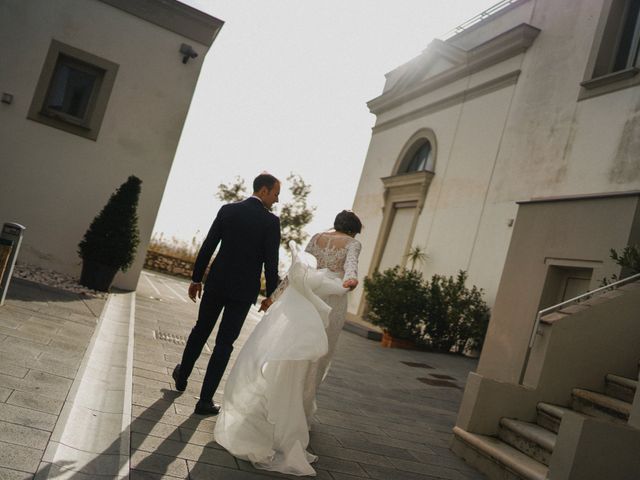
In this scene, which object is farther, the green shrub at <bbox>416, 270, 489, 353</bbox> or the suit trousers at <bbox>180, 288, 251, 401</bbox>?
the green shrub at <bbox>416, 270, 489, 353</bbox>

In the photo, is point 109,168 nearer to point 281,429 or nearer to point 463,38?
point 281,429

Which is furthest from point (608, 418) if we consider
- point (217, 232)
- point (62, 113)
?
point (62, 113)

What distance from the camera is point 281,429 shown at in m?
3.92

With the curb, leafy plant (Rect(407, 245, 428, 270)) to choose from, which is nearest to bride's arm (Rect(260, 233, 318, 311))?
the curb

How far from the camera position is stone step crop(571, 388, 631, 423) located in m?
5.02

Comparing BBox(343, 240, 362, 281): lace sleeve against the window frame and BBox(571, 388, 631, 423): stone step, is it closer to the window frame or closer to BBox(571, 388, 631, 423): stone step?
BBox(571, 388, 631, 423): stone step

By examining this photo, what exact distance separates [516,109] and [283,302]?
11868 mm

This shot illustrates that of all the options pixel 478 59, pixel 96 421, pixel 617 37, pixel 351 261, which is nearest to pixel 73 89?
pixel 351 261

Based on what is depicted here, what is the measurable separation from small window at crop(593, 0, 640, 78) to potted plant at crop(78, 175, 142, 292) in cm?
967

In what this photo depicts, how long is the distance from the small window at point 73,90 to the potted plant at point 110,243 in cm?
194

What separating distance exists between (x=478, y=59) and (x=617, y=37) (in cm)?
444

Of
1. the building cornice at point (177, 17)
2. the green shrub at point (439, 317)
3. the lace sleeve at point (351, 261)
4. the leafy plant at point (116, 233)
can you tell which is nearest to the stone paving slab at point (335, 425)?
the leafy plant at point (116, 233)

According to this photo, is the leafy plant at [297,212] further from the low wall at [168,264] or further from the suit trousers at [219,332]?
the suit trousers at [219,332]

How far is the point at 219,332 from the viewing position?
15.4ft
